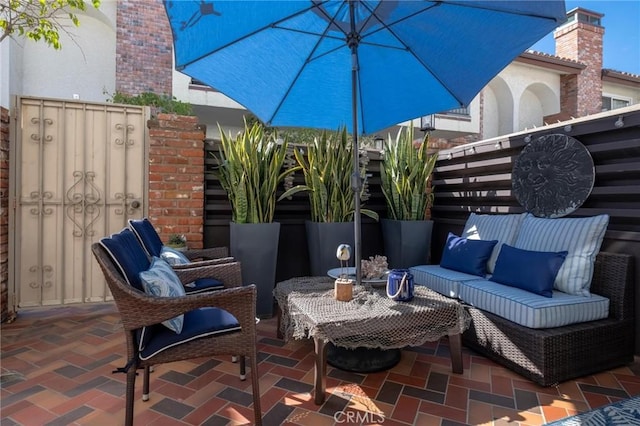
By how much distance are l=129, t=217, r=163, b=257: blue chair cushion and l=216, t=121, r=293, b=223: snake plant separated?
0.88 m

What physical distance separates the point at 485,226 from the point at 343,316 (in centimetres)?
211

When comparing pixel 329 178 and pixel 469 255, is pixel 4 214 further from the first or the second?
pixel 469 255

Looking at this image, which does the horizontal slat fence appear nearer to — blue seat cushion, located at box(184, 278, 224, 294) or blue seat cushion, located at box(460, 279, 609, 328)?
blue seat cushion, located at box(460, 279, 609, 328)

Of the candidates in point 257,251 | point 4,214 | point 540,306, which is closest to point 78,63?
point 4,214

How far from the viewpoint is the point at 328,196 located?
11.6 ft

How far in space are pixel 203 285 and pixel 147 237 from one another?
50 centimetres

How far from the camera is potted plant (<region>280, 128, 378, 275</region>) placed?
3.48 metres

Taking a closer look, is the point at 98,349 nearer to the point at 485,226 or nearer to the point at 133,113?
the point at 133,113

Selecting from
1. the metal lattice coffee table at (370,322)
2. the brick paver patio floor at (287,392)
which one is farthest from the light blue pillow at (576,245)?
the metal lattice coffee table at (370,322)

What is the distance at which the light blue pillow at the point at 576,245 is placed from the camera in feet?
7.82

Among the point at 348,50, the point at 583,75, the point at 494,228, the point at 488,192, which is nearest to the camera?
the point at 348,50

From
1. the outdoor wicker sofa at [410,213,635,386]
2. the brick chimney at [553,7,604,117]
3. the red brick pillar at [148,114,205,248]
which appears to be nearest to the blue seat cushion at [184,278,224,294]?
the red brick pillar at [148,114,205,248]

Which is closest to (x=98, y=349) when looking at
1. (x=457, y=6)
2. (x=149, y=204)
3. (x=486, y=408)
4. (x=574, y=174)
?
(x=149, y=204)

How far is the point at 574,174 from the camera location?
109 inches
